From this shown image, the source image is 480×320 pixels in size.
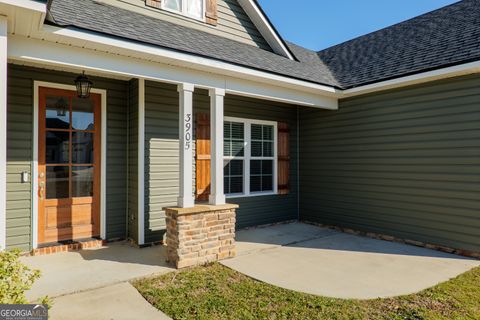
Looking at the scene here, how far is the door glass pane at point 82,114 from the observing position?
5105 mm

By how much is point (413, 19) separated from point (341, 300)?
703cm

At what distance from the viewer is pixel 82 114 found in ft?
17.0

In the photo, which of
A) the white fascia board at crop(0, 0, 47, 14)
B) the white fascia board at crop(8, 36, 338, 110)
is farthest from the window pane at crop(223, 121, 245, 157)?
the white fascia board at crop(0, 0, 47, 14)

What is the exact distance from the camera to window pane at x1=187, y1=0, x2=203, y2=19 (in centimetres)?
623

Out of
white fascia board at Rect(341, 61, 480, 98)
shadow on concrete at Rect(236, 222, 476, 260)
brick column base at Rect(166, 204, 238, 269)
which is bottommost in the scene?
shadow on concrete at Rect(236, 222, 476, 260)

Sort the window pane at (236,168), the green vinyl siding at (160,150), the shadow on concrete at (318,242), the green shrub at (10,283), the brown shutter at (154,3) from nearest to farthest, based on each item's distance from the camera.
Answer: the green shrub at (10,283)
the shadow on concrete at (318,242)
the green vinyl siding at (160,150)
the brown shutter at (154,3)
the window pane at (236,168)

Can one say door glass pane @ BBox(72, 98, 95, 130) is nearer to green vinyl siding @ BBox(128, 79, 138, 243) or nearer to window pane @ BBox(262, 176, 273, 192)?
green vinyl siding @ BBox(128, 79, 138, 243)

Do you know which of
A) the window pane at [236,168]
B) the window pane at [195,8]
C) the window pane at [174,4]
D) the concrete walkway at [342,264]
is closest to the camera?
the concrete walkway at [342,264]

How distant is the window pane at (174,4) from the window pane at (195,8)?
0.61 ft

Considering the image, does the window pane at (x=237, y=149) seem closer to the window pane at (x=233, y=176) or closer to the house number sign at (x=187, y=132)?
the window pane at (x=233, y=176)

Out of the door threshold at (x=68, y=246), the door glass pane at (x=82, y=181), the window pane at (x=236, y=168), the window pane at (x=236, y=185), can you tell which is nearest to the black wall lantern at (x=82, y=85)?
the door glass pane at (x=82, y=181)

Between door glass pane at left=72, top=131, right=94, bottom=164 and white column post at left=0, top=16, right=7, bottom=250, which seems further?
door glass pane at left=72, top=131, right=94, bottom=164

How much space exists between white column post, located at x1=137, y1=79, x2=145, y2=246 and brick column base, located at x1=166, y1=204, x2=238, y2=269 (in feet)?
2.95

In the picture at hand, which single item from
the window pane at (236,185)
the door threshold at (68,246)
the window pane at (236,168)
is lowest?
the door threshold at (68,246)
